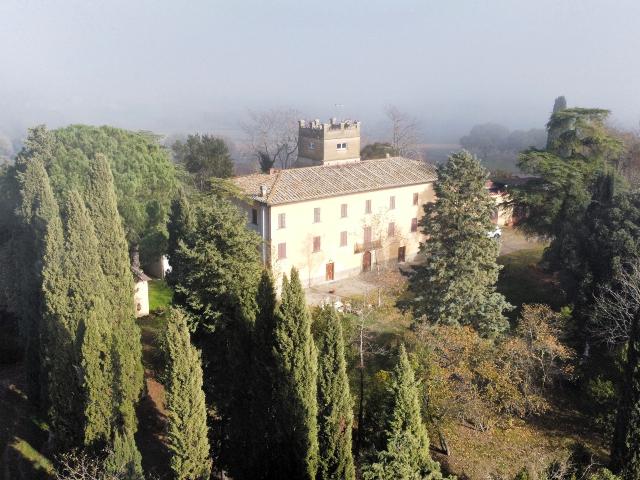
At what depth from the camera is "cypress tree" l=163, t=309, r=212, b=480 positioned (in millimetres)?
14133

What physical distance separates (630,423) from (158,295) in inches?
977

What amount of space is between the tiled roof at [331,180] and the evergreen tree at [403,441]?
775 inches

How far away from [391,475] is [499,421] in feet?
31.8

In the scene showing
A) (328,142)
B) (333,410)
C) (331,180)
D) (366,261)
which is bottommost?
(366,261)

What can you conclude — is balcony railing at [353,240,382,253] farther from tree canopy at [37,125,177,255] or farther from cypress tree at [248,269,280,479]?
cypress tree at [248,269,280,479]

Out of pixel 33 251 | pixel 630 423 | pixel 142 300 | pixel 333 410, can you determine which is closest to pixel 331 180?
pixel 142 300

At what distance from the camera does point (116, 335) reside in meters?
20.2

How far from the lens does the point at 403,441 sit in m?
12.6

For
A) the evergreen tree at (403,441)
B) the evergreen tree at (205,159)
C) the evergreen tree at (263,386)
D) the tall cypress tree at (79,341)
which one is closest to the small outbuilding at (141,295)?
the tall cypress tree at (79,341)

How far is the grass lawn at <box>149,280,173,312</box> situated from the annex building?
604 cm

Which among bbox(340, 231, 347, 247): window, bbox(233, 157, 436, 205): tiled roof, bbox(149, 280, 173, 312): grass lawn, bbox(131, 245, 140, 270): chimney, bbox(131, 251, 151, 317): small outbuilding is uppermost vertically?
bbox(233, 157, 436, 205): tiled roof

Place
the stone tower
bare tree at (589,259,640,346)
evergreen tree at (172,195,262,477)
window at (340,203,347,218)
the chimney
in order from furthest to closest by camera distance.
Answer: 1. the stone tower
2. window at (340,203,347,218)
3. the chimney
4. bare tree at (589,259,640,346)
5. evergreen tree at (172,195,262,477)

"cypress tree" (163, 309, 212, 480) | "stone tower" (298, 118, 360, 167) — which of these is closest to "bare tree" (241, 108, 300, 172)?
"stone tower" (298, 118, 360, 167)

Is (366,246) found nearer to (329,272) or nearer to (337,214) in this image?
(329,272)
